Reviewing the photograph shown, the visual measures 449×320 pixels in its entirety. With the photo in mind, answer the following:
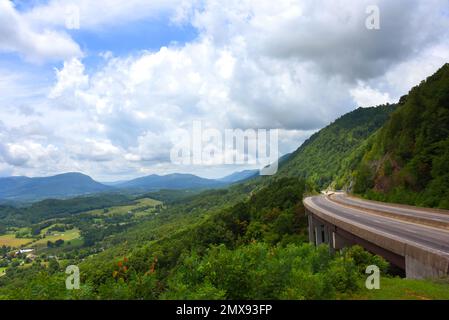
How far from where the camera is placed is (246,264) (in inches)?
492

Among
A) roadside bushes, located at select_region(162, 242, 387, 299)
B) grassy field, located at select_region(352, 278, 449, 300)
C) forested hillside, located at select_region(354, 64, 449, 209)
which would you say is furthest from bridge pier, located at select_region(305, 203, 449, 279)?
forested hillside, located at select_region(354, 64, 449, 209)

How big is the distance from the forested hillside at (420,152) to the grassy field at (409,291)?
118ft

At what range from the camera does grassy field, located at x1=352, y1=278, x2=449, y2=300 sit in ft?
42.2

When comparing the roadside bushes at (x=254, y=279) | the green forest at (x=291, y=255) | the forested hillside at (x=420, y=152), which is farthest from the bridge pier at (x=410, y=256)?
the forested hillside at (x=420, y=152)

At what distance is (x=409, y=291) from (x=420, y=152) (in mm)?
52618

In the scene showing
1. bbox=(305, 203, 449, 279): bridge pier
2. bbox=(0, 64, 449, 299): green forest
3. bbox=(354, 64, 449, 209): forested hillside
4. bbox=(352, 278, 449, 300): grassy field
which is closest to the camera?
bbox=(0, 64, 449, 299): green forest

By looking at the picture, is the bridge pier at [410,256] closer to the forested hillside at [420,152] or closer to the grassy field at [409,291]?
the grassy field at [409,291]

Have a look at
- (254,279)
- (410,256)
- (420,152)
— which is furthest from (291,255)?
(420,152)

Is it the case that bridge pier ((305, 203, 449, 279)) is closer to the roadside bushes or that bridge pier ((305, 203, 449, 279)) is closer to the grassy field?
the grassy field

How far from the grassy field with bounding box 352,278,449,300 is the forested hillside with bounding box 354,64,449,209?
36.0 metres

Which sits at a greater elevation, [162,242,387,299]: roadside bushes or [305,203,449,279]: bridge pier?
[162,242,387,299]: roadside bushes

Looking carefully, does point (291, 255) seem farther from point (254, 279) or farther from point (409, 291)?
point (254, 279)

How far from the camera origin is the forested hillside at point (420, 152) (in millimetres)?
51562

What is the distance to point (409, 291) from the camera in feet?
45.5
